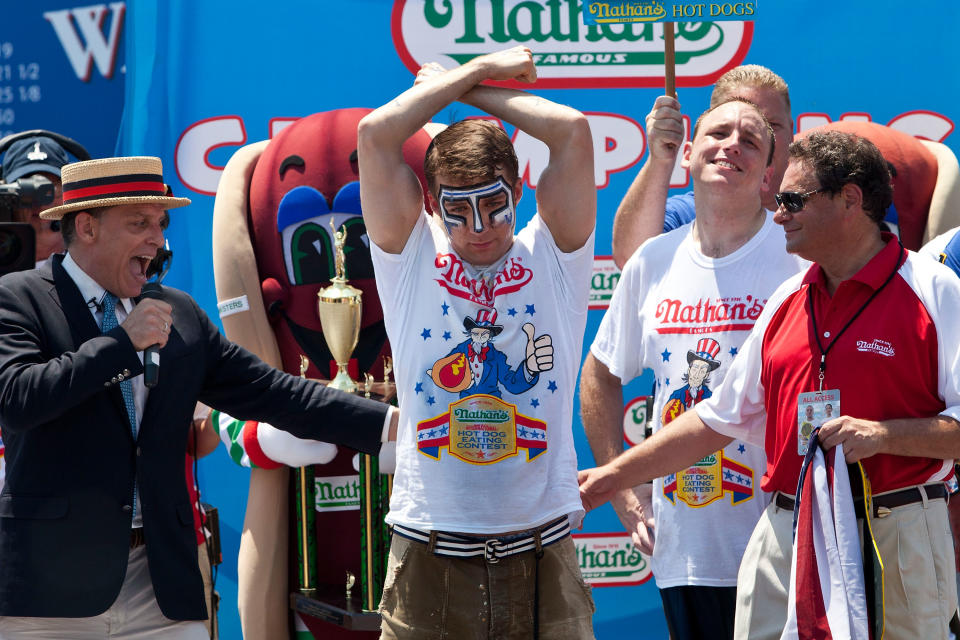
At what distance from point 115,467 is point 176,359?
1.06ft

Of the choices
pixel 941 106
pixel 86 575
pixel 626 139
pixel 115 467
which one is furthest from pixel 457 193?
pixel 941 106

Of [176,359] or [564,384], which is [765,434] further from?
[176,359]

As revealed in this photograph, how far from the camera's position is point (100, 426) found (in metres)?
2.91

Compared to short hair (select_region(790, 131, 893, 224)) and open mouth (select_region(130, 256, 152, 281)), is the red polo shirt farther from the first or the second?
open mouth (select_region(130, 256, 152, 281))

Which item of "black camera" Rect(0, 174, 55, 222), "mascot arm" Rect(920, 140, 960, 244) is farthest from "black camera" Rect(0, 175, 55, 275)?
"mascot arm" Rect(920, 140, 960, 244)

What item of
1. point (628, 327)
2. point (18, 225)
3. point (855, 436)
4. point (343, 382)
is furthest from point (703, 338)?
point (18, 225)

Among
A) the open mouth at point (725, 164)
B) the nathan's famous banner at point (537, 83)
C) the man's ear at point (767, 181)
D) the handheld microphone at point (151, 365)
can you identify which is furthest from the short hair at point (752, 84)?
the handheld microphone at point (151, 365)

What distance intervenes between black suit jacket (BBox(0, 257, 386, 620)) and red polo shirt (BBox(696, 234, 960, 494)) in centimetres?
149

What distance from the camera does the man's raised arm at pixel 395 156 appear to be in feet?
9.54

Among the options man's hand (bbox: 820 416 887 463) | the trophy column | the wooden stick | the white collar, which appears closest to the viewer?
man's hand (bbox: 820 416 887 463)

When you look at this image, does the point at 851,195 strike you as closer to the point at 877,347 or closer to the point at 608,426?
the point at 877,347

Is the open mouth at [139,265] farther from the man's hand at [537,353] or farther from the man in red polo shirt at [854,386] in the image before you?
the man in red polo shirt at [854,386]

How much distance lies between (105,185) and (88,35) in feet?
8.85

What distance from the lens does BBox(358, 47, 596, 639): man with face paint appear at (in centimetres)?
278
